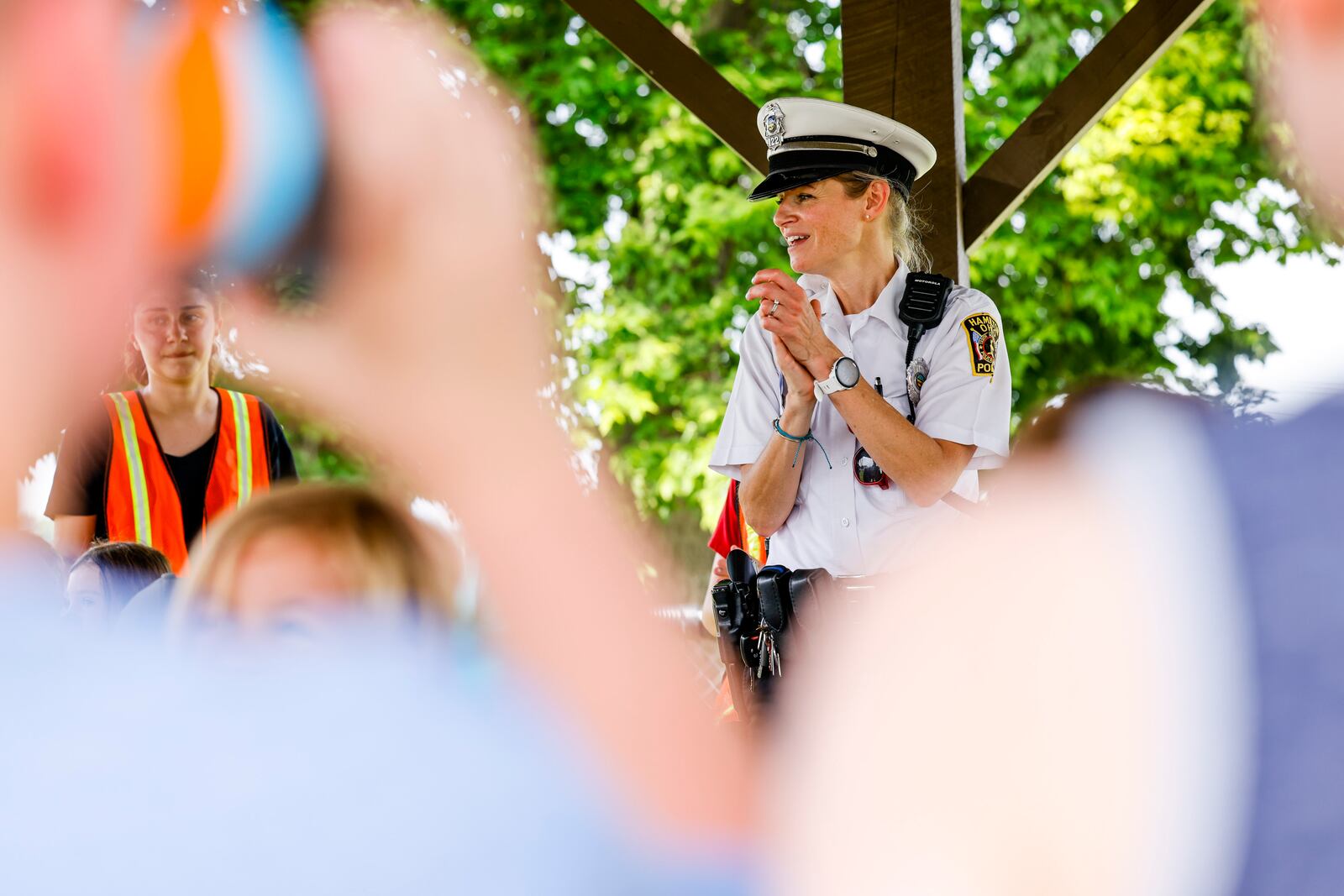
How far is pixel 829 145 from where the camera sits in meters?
2.19

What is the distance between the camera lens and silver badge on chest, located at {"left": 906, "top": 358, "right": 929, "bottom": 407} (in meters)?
2.07

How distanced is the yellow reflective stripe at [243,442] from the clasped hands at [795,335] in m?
0.70

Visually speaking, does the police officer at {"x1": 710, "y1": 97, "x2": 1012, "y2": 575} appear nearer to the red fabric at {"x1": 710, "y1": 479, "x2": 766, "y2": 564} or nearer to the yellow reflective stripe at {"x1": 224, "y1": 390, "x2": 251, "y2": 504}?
the red fabric at {"x1": 710, "y1": 479, "x2": 766, "y2": 564}

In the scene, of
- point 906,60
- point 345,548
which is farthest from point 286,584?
point 906,60

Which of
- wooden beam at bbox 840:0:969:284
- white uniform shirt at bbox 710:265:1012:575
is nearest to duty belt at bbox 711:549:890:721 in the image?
white uniform shirt at bbox 710:265:1012:575

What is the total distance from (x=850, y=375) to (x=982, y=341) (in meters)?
0.26

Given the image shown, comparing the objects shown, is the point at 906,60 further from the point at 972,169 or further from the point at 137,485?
the point at 972,169

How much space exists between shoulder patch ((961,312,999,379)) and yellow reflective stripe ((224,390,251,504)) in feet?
3.27

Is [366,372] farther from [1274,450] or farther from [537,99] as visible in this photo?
[537,99]

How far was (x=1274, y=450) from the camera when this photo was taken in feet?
2.86

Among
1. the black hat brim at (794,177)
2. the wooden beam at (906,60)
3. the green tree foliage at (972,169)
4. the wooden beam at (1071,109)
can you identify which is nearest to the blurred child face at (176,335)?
the black hat brim at (794,177)

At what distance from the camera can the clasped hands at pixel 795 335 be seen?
6.37 feet

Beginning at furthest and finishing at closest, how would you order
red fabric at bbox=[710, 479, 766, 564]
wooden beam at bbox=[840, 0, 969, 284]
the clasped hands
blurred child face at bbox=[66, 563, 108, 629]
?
1. wooden beam at bbox=[840, 0, 969, 284]
2. red fabric at bbox=[710, 479, 766, 564]
3. the clasped hands
4. blurred child face at bbox=[66, 563, 108, 629]

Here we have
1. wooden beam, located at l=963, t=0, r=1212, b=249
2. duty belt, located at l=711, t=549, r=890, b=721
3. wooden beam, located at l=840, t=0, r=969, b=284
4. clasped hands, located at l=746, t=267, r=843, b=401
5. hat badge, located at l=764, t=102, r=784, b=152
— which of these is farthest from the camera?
wooden beam, located at l=963, t=0, r=1212, b=249
